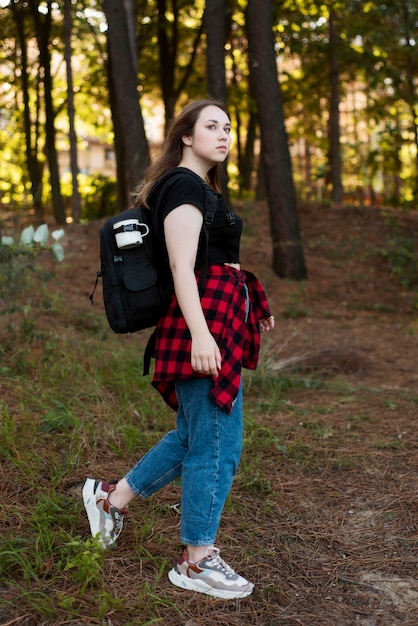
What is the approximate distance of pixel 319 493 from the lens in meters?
3.79

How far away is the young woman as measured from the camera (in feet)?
8.20

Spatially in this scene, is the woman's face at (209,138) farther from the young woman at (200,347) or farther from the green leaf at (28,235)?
the green leaf at (28,235)

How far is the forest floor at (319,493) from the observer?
2.72 metres

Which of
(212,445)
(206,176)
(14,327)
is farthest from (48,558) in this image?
(14,327)

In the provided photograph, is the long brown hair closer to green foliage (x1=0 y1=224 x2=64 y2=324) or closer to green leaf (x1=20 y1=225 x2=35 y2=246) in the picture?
green foliage (x1=0 y1=224 x2=64 y2=324)

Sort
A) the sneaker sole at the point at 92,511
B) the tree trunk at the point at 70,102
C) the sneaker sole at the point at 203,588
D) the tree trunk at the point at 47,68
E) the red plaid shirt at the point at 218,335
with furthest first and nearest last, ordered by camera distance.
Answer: the tree trunk at the point at 47,68 < the tree trunk at the point at 70,102 < the sneaker sole at the point at 92,511 < the sneaker sole at the point at 203,588 < the red plaid shirt at the point at 218,335

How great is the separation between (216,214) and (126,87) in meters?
7.56

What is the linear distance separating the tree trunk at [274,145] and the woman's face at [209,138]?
732 cm

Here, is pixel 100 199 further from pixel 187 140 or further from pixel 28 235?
pixel 187 140

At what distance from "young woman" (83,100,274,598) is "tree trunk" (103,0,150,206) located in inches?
266

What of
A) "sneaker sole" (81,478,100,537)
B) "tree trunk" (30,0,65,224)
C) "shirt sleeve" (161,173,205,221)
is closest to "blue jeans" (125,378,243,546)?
"sneaker sole" (81,478,100,537)

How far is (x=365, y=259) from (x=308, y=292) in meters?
1.93

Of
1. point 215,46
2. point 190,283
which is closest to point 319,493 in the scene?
point 190,283

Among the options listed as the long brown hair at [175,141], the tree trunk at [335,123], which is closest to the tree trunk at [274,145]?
the tree trunk at [335,123]
